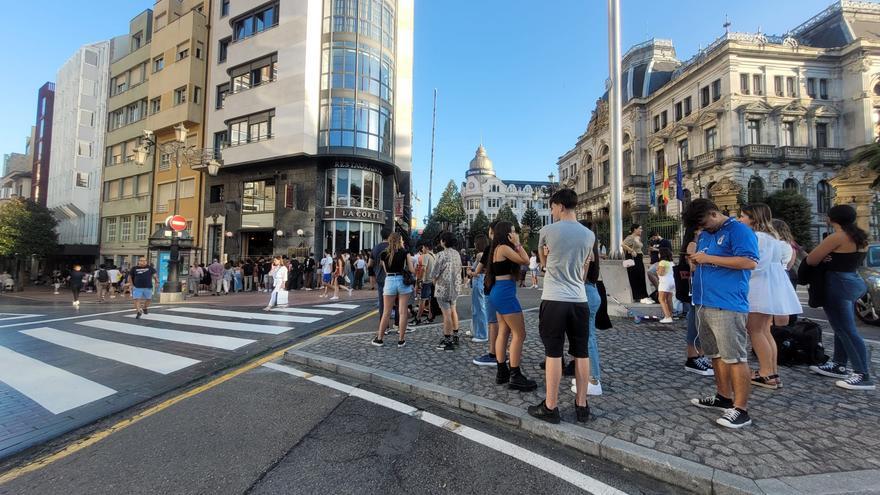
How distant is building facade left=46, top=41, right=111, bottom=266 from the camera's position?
37.8 metres

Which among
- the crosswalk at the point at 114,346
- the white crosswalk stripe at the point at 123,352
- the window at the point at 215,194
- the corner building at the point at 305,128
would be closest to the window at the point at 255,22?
the corner building at the point at 305,128

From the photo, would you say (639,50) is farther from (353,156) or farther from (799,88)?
(353,156)

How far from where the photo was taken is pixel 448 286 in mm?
6465

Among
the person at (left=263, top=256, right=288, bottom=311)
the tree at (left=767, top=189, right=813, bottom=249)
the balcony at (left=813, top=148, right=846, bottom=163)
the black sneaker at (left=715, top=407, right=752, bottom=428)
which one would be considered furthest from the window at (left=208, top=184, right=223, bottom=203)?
the balcony at (left=813, top=148, right=846, bottom=163)

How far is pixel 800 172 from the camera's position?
38.5m

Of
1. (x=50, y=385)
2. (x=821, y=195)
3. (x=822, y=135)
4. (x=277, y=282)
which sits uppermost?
(x=822, y=135)

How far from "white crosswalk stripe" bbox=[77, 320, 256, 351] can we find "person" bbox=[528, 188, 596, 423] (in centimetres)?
548

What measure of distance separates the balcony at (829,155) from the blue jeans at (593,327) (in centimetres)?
4928


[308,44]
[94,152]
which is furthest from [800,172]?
[94,152]

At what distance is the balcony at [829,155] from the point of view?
38.2 metres

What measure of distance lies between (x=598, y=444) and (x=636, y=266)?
22.7 feet

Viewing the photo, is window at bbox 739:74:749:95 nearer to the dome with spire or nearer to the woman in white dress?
the woman in white dress

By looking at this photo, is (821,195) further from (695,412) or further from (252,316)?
(252,316)

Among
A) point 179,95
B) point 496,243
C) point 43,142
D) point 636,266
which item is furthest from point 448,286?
point 43,142
